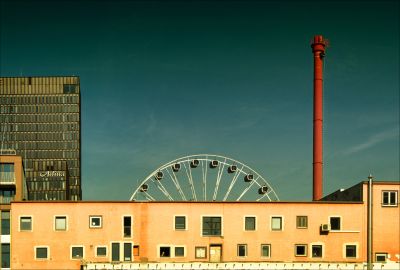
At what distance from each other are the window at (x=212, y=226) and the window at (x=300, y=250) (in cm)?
893

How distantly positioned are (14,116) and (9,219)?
13624 centimetres

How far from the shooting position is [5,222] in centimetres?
6406

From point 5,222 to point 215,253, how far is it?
2495 cm

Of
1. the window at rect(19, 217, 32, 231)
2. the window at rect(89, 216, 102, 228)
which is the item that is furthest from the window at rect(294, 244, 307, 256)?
the window at rect(19, 217, 32, 231)

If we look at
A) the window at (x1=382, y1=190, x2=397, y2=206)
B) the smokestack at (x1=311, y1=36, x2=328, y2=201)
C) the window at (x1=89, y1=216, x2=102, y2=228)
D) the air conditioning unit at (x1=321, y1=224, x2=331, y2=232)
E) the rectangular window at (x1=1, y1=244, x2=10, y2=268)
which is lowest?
the rectangular window at (x1=1, y1=244, x2=10, y2=268)

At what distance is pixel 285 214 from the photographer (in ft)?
207

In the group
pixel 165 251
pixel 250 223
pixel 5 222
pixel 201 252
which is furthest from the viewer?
pixel 5 222

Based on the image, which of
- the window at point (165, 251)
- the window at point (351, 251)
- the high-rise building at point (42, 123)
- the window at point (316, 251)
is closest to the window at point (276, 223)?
the window at point (316, 251)

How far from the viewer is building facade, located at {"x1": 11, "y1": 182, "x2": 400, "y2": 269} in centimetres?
6144

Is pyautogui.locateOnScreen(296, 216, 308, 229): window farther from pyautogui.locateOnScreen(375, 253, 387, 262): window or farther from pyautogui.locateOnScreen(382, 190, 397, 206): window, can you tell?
pyautogui.locateOnScreen(382, 190, 397, 206): window

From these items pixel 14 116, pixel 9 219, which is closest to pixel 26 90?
pixel 14 116

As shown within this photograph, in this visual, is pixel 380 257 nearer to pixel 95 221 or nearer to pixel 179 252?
pixel 179 252

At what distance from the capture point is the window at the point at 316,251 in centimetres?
6284

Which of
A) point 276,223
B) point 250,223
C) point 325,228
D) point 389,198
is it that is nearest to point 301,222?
point 325,228
